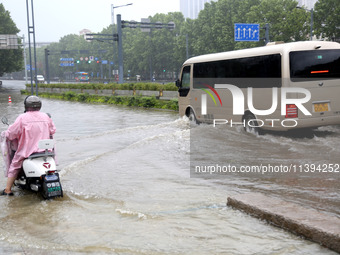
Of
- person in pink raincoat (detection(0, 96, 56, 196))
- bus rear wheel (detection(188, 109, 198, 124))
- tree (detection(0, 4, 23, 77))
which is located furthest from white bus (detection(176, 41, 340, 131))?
tree (detection(0, 4, 23, 77))

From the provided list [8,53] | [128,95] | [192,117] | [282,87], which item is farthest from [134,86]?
[8,53]

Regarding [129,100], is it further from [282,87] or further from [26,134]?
[26,134]

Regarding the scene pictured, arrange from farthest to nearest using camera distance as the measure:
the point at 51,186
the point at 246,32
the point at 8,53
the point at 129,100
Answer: the point at 8,53, the point at 246,32, the point at 129,100, the point at 51,186

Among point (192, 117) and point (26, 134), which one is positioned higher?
point (26, 134)

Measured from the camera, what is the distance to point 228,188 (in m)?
7.28

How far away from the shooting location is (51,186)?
6477 mm

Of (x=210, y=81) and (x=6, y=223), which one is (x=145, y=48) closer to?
(x=210, y=81)

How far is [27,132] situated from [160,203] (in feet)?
7.42

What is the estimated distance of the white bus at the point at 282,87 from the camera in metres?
11.5

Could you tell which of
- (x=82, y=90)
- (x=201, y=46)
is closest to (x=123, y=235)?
(x=82, y=90)

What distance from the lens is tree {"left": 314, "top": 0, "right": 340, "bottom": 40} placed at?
43094 millimetres

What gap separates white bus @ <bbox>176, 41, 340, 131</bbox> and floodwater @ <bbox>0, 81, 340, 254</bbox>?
0.71 metres

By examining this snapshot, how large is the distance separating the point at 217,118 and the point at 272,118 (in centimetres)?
295

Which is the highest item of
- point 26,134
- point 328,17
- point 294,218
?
point 328,17
